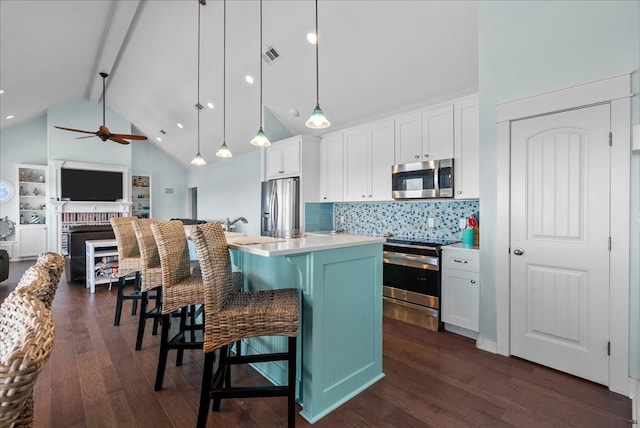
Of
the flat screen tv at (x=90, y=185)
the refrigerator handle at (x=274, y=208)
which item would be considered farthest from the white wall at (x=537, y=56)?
the flat screen tv at (x=90, y=185)

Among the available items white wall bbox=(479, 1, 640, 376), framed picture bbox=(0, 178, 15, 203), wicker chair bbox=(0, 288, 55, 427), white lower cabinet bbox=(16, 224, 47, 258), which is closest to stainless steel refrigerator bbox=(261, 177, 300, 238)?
white wall bbox=(479, 1, 640, 376)

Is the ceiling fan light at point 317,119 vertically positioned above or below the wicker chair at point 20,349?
above

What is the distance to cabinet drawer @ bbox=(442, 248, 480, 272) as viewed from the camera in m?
2.97

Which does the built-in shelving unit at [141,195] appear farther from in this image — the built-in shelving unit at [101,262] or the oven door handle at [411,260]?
the oven door handle at [411,260]

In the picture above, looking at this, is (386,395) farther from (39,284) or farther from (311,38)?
(311,38)

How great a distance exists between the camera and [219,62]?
479 centimetres

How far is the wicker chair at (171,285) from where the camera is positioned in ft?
6.88

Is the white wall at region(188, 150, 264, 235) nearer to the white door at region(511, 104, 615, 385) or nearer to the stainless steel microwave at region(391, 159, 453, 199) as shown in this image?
the stainless steel microwave at region(391, 159, 453, 199)

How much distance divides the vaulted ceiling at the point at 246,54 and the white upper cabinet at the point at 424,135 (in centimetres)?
33

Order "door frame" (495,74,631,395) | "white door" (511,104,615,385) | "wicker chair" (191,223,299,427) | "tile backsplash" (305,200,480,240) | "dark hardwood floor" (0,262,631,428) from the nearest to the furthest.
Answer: "wicker chair" (191,223,299,427)
"dark hardwood floor" (0,262,631,428)
"door frame" (495,74,631,395)
"white door" (511,104,615,385)
"tile backsplash" (305,200,480,240)

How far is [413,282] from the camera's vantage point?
341cm

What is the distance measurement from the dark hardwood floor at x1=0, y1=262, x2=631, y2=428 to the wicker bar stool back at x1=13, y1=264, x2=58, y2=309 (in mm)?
1337

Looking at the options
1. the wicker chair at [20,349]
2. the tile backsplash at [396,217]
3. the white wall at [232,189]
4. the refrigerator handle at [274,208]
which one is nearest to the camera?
the wicker chair at [20,349]

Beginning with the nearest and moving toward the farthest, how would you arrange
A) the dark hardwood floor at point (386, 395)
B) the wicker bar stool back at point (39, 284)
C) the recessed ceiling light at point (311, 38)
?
the wicker bar stool back at point (39, 284) < the dark hardwood floor at point (386, 395) < the recessed ceiling light at point (311, 38)
